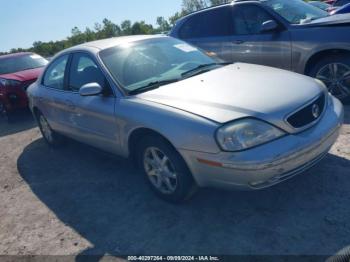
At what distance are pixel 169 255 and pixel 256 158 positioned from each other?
40.2 inches

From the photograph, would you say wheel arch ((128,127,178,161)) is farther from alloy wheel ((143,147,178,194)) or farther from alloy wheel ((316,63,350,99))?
alloy wheel ((316,63,350,99))

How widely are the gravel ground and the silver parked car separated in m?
0.34

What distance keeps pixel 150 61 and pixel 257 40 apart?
2.67 meters

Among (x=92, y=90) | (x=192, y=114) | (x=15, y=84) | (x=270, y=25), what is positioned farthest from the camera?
(x=15, y=84)

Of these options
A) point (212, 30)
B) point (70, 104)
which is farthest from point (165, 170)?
point (212, 30)

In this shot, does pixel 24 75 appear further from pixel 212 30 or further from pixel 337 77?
pixel 337 77

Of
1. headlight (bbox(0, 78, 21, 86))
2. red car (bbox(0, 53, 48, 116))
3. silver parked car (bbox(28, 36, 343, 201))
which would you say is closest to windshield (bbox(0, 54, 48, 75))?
red car (bbox(0, 53, 48, 116))

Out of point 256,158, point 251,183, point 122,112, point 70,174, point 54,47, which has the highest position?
point 122,112

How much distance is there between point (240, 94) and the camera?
3342mm

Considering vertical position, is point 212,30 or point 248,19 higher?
point 248,19

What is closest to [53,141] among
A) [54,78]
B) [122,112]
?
[54,78]

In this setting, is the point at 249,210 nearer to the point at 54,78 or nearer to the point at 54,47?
the point at 54,78

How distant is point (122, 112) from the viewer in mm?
3760

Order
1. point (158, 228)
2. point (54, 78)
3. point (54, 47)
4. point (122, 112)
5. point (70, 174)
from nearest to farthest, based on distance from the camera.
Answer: point (158, 228) < point (122, 112) < point (70, 174) < point (54, 78) < point (54, 47)
